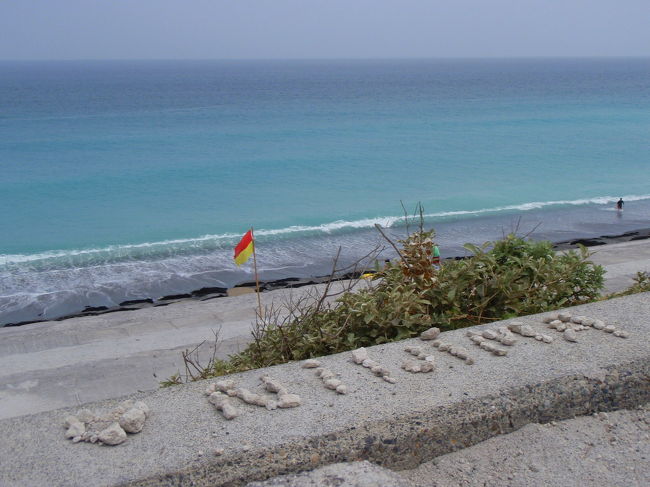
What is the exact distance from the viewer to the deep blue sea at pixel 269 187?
21.7 m

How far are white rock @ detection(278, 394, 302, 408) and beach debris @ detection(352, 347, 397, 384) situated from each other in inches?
20.6

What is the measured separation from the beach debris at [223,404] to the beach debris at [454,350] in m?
1.35

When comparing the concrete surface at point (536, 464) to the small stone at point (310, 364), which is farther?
the small stone at point (310, 364)

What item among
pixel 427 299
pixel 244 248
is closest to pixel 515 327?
pixel 427 299

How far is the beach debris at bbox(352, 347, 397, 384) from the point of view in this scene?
3948 mm

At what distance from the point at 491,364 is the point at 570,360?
46 centimetres

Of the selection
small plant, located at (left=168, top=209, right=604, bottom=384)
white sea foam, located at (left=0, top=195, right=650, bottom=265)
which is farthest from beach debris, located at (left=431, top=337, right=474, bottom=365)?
white sea foam, located at (left=0, top=195, right=650, bottom=265)

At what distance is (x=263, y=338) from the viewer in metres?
5.41

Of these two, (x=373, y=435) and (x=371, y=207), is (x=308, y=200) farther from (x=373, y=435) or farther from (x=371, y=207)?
(x=373, y=435)

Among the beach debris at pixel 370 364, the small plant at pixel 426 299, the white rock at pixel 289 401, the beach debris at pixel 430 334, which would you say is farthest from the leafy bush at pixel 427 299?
the white rock at pixel 289 401

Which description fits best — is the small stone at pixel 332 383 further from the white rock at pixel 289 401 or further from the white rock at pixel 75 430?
the white rock at pixel 75 430

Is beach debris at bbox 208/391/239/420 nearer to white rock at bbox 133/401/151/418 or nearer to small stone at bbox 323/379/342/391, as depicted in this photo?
white rock at bbox 133/401/151/418

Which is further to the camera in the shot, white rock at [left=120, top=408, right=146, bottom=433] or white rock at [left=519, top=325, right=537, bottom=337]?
white rock at [left=519, top=325, right=537, bottom=337]

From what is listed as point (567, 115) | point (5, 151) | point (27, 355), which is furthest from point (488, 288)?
point (567, 115)
